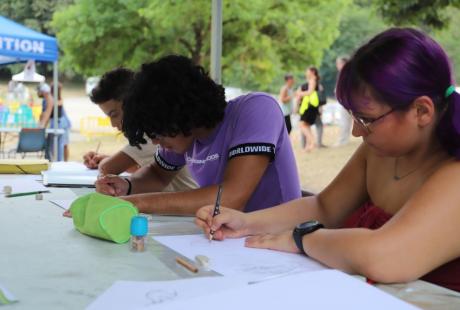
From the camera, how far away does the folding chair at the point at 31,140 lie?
7.79 meters

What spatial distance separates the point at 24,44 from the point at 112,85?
428 centimetres

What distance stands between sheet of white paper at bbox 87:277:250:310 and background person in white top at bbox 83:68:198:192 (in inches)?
60.6

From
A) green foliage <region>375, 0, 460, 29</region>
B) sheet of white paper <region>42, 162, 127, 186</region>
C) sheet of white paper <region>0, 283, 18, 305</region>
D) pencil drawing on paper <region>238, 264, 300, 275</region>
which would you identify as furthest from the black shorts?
sheet of white paper <region>0, 283, 18, 305</region>

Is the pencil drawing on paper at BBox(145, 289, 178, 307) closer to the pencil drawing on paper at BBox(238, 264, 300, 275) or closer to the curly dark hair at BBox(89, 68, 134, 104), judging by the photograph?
the pencil drawing on paper at BBox(238, 264, 300, 275)

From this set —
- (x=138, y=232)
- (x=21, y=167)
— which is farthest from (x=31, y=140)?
(x=138, y=232)

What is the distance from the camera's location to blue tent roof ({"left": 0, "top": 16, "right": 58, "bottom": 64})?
21.0 feet

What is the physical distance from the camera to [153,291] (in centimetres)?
102

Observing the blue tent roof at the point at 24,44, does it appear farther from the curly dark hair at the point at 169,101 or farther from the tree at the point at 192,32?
the curly dark hair at the point at 169,101

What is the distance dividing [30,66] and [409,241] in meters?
8.31

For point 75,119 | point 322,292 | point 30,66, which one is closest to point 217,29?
point 322,292

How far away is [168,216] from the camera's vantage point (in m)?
1.81

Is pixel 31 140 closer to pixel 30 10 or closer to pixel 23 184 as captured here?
pixel 23 184

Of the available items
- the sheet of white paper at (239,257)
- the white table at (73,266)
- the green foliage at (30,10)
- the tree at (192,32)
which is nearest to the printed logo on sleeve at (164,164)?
the white table at (73,266)

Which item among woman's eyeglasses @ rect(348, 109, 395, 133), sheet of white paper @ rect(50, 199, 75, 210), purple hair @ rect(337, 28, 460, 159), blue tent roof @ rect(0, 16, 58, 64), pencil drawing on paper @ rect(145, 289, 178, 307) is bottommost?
sheet of white paper @ rect(50, 199, 75, 210)
